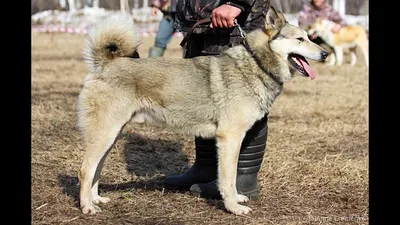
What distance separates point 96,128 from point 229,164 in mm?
845

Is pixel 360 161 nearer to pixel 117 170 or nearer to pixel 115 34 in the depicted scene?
pixel 117 170

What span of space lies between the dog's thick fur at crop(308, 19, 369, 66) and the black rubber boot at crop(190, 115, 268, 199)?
10.3 metres

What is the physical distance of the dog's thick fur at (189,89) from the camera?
348 centimetres

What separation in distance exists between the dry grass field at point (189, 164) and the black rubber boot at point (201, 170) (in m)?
0.16

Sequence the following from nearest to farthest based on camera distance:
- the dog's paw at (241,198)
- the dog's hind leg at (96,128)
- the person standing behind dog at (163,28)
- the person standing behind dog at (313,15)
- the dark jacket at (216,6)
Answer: the dog's hind leg at (96,128) → the dark jacket at (216,6) → the dog's paw at (241,198) → the person standing behind dog at (163,28) → the person standing behind dog at (313,15)

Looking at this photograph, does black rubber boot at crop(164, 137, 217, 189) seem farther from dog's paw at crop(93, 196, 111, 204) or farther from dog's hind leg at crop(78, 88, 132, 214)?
dog's hind leg at crop(78, 88, 132, 214)

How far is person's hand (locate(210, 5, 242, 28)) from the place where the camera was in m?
3.54

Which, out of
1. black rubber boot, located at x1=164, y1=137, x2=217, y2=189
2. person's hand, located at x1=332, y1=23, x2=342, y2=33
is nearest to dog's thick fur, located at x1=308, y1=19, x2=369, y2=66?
person's hand, located at x1=332, y1=23, x2=342, y2=33

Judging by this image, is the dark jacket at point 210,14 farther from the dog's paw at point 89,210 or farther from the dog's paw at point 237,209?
the dog's paw at point 89,210

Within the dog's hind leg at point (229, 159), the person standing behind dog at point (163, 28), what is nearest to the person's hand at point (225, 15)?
the dog's hind leg at point (229, 159)
